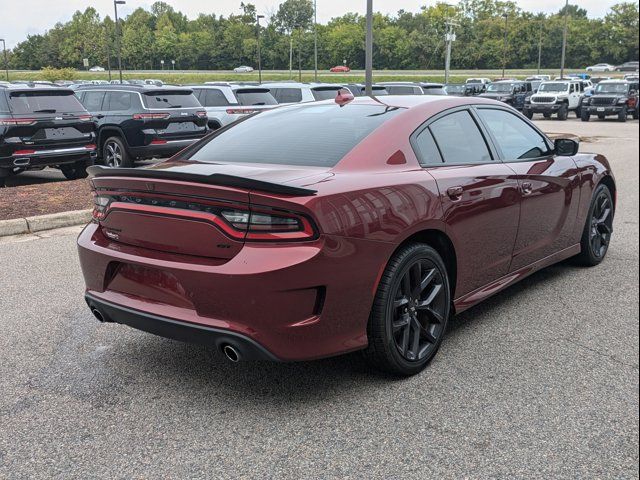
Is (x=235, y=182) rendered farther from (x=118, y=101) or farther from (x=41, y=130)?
(x=118, y=101)

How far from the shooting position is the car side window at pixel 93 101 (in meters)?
13.5

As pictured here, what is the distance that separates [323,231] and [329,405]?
2.96 ft

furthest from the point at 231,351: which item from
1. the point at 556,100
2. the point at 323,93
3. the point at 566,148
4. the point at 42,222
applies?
the point at 556,100

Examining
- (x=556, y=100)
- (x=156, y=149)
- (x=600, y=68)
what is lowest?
(x=556, y=100)

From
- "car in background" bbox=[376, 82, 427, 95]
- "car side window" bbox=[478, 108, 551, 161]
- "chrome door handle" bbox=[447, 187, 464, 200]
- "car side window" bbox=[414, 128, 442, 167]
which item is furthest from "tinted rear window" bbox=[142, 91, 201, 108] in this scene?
"car in background" bbox=[376, 82, 427, 95]

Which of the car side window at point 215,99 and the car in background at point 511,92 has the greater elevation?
the car side window at point 215,99

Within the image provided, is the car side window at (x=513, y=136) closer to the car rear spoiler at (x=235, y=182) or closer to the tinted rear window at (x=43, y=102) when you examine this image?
the car rear spoiler at (x=235, y=182)

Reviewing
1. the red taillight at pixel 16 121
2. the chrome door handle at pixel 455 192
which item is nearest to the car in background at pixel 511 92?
the red taillight at pixel 16 121

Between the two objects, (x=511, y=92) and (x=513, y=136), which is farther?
(x=511, y=92)

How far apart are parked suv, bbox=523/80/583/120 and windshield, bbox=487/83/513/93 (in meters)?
2.01

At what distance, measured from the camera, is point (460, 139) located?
412cm

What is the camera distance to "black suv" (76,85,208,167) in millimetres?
12500

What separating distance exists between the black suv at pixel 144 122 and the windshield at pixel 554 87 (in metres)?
27.1

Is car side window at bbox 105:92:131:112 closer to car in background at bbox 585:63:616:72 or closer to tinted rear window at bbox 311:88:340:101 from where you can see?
tinted rear window at bbox 311:88:340:101
